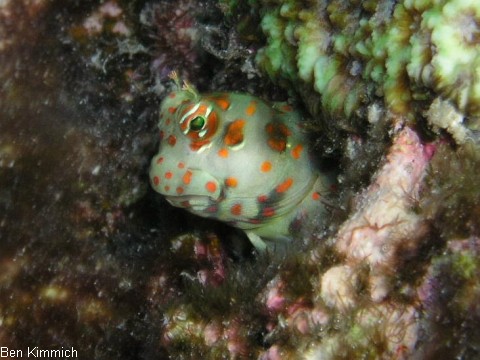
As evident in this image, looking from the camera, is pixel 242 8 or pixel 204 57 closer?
pixel 242 8

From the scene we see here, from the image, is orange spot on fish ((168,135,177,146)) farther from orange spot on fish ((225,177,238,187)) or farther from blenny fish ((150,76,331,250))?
orange spot on fish ((225,177,238,187))

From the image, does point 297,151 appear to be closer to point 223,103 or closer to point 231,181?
point 231,181

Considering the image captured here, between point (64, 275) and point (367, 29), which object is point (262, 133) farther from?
point (64, 275)

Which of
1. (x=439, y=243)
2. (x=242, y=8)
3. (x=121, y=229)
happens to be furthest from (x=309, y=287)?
(x=242, y=8)

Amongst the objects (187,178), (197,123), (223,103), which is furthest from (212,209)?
(223,103)

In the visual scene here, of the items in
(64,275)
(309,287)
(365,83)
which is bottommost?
(64,275)
